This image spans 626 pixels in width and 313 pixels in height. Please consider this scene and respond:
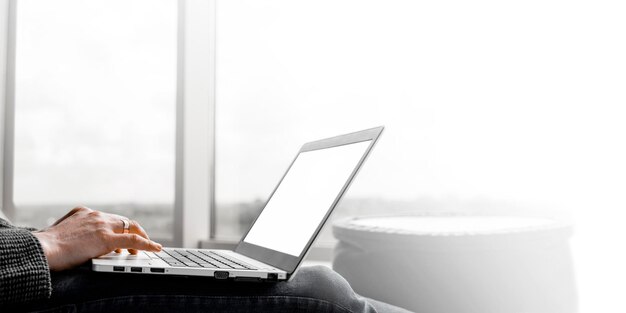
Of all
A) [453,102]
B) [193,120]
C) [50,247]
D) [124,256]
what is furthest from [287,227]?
[193,120]

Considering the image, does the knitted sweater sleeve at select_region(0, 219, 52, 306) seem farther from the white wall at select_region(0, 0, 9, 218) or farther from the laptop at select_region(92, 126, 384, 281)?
the white wall at select_region(0, 0, 9, 218)

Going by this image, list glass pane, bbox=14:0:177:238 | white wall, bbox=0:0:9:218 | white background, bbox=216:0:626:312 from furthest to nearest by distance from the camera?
white wall, bbox=0:0:9:218, glass pane, bbox=14:0:177:238, white background, bbox=216:0:626:312

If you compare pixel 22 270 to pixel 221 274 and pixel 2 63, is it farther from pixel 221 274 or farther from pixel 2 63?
pixel 2 63

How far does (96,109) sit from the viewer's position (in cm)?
253

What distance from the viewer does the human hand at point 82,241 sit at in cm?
86

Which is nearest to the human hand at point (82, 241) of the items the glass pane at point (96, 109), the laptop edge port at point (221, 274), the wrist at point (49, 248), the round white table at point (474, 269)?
the wrist at point (49, 248)

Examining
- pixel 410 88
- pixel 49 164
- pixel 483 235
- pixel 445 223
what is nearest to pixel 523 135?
pixel 410 88

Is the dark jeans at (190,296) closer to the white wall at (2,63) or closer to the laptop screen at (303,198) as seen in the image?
the laptop screen at (303,198)

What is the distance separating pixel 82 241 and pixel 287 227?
1.07 feet

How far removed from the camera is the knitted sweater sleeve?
2.46 ft

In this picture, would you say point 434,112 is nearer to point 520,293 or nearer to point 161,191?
point 520,293

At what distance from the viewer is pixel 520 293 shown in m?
1.20

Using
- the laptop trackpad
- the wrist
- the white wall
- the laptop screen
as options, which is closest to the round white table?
the laptop screen

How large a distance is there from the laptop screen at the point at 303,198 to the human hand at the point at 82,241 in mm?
214
